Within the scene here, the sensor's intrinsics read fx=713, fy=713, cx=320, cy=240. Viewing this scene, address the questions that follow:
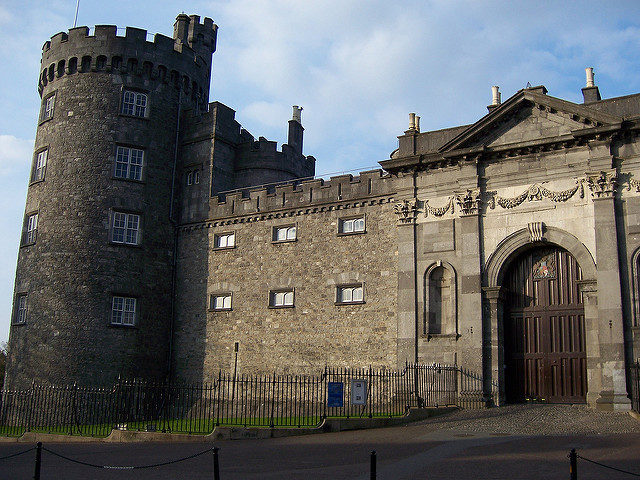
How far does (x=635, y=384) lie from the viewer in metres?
21.5

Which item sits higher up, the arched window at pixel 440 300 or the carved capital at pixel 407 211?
the carved capital at pixel 407 211

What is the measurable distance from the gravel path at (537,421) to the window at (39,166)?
21790 mm

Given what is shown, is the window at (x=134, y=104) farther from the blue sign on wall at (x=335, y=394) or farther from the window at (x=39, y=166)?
the blue sign on wall at (x=335, y=394)

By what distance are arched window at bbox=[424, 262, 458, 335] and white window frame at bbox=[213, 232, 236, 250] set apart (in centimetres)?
1006

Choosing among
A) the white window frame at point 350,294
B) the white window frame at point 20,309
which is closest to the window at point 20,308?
the white window frame at point 20,309

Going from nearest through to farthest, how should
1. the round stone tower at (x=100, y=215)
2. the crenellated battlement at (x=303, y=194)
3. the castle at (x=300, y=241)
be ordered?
the castle at (x=300, y=241) < the crenellated battlement at (x=303, y=194) < the round stone tower at (x=100, y=215)

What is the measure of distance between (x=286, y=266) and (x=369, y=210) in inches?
175

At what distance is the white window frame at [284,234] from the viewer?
1206 inches

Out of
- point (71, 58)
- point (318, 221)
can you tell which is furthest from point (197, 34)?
point (318, 221)

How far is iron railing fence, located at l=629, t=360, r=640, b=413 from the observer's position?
69.9 feet

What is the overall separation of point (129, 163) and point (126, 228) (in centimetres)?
306

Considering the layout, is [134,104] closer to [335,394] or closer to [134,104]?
[134,104]

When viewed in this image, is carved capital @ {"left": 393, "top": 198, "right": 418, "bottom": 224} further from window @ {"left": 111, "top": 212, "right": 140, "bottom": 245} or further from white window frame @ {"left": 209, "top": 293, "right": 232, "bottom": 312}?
window @ {"left": 111, "top": 212, "right": 140, "bottom": 245}

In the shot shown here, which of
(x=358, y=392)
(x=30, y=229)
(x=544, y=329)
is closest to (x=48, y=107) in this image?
(x=30, y=229)
